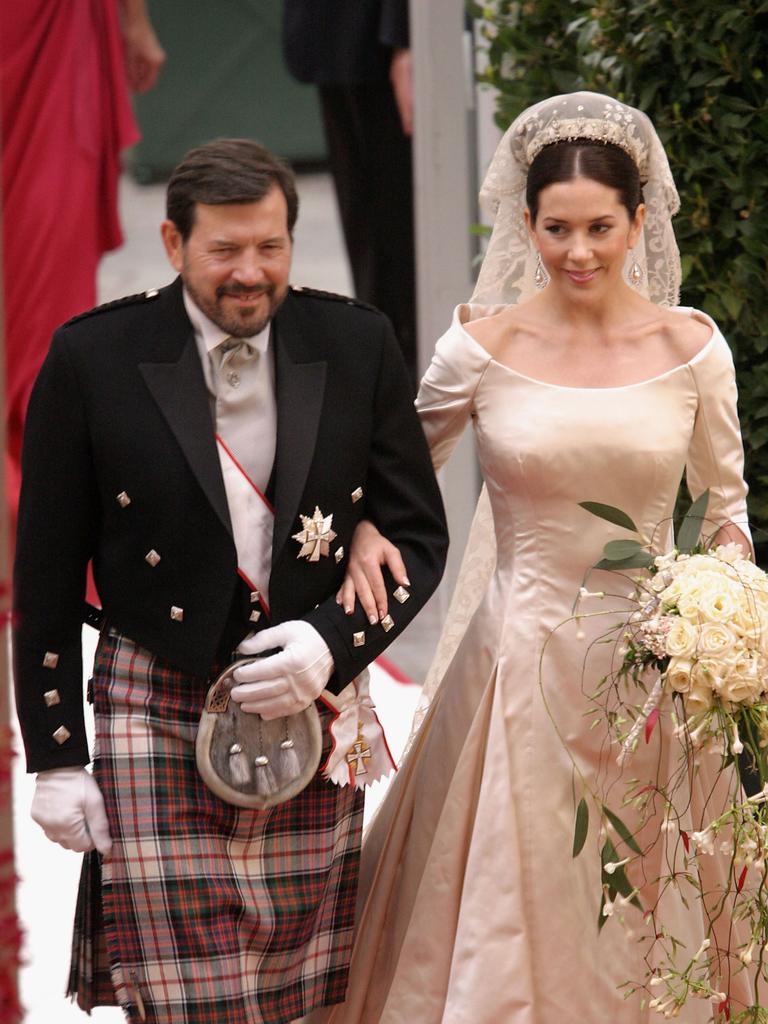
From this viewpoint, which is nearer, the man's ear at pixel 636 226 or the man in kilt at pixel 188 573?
the man in kilt at pixel 188 573

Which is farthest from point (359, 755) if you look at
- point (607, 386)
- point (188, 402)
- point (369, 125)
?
point (369, 125)

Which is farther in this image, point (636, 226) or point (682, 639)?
point (636, 226)

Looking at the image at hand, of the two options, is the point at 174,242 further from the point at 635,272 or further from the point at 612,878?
the point at 612,878

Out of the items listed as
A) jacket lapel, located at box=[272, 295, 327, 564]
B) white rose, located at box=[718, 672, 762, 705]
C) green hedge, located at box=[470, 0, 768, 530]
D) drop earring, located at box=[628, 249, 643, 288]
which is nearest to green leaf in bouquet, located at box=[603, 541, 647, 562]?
white rose, located at box=[718, 672, 762, 705]

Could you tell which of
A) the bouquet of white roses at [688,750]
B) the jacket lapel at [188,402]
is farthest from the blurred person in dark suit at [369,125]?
the jacket lapel at [188,402]

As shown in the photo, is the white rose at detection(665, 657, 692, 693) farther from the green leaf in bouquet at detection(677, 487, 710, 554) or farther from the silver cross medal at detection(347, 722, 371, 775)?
the silver cross medal at detection(347, 722, 371, 775)

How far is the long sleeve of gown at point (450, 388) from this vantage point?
3332mm

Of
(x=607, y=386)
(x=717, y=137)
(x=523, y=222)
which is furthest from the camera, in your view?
(x=717, y=137)

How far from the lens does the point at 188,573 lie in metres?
2.97

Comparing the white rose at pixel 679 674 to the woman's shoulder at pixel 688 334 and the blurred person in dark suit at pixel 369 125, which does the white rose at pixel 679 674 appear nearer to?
the woman's shoulder at pixel 688 334

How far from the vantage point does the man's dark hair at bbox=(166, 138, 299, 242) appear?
9.50 ft

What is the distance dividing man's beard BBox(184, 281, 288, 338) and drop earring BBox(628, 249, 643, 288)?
2.90 ft

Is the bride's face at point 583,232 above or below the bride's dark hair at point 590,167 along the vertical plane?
below

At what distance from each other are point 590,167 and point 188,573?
104 centimetres
